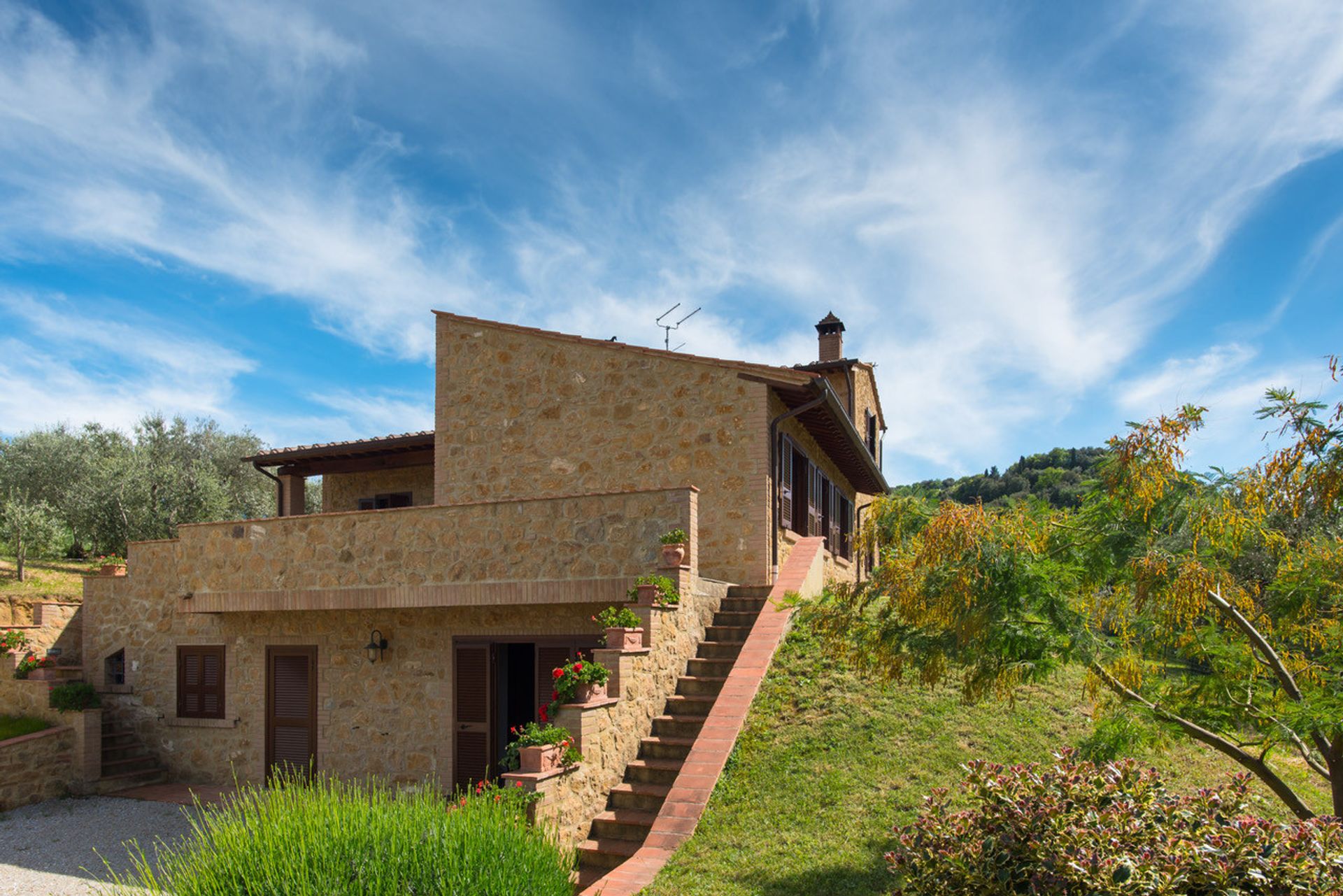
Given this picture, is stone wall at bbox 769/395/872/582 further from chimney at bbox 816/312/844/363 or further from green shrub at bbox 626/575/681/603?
chimney at bbox 816/312/844/363

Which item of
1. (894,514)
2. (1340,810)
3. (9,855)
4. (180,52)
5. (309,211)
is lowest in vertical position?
(9,855)

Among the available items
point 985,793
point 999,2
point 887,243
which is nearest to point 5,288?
point 887,243

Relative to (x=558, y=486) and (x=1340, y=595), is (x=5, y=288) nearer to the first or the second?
(x=558, y=486)

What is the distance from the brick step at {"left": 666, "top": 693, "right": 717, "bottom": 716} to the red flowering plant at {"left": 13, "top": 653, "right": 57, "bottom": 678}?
11.7 metres

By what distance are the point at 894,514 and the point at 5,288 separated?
23655 millimetres

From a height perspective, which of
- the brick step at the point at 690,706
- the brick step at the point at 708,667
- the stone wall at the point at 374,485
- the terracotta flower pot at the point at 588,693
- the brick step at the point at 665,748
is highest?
the stone wall at the point at 374,485

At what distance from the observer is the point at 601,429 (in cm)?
1381

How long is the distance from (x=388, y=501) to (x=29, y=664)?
6456 mm

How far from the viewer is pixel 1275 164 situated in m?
9.68

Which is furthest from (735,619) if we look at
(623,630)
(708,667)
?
(623,630)

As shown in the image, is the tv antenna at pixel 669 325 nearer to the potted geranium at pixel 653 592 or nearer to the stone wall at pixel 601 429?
the stone wall at pixel 601 429

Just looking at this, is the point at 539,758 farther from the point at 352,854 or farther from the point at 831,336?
the point at 831,336

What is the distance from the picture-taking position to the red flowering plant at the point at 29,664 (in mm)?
14828

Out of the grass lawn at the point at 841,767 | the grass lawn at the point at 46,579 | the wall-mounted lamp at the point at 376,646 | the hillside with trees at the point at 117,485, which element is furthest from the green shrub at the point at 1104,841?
the hillside with trees at the point at 117,485
